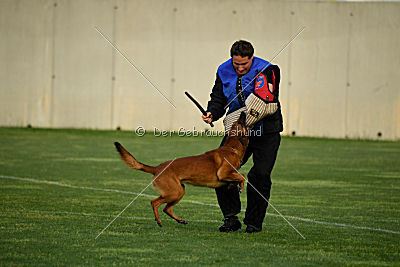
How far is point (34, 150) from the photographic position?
19578 millimetres

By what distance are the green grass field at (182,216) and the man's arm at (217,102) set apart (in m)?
1.30

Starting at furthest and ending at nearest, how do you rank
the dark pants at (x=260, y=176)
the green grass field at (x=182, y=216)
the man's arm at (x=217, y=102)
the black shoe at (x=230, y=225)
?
the man's arm at (x=217, y=102) → the black shoe at (x=230, y=225) → the dark pants at (x=260, y=176) → the green grass field at (x=182, y=216)

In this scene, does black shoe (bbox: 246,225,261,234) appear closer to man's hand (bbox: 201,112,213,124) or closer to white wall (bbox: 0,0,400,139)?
man's hand (bbox: 201,112,213,124)

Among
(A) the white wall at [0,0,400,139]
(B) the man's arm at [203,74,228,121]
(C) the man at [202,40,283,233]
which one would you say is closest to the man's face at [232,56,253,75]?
(C) the man at [202,40,283,233]

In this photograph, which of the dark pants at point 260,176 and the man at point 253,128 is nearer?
the man at point 253,128

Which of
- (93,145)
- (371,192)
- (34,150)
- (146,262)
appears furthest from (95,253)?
(93,145)

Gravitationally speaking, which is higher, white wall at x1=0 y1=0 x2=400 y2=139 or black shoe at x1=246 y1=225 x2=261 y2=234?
white wall at x1=0 y1=0 x2=400 y2=139

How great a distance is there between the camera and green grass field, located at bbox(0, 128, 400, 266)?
6.39 m

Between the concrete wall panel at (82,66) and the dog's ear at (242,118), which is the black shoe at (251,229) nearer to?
the dog's ear at (242,118)

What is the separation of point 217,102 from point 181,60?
2086 centimetres

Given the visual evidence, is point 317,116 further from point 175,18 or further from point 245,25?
point 175,18

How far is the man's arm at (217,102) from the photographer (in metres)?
8.02

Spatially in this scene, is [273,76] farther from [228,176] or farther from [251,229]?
[251,229]

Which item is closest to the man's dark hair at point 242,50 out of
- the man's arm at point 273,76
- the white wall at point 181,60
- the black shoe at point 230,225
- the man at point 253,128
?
the man at point 253,128
